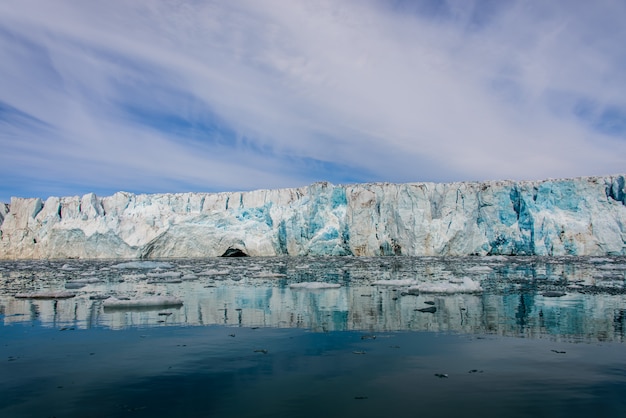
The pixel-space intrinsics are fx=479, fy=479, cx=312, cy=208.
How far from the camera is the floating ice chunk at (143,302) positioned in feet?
27.9

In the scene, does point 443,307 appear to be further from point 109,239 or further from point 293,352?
point 109,239

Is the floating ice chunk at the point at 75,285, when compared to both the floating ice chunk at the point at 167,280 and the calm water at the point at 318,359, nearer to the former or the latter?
the floating ice chunk at the point at 167,280

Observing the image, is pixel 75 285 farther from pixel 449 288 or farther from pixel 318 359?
pixel 318 359

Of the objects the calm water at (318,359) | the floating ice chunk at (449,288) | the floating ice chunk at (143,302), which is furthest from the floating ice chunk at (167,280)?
the floating ice chunk at (449,288)

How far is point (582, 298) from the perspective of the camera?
924 centimetres

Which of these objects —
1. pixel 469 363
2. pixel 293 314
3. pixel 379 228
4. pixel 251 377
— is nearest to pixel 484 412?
pixel 469 363

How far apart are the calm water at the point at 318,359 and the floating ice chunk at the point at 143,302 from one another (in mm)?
145

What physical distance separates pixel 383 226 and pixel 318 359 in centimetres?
3402

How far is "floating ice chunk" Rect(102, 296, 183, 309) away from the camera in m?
8.49

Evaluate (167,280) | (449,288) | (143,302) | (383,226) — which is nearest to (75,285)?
(167,280)

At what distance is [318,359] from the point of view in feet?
15.8

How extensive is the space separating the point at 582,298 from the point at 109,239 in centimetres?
3523

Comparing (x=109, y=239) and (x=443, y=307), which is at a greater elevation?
(x=109, y=239)

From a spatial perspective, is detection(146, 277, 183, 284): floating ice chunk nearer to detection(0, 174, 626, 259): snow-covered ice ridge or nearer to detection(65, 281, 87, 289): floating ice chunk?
detection(65, 281, 87, 289): floating ice chunk
